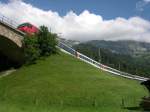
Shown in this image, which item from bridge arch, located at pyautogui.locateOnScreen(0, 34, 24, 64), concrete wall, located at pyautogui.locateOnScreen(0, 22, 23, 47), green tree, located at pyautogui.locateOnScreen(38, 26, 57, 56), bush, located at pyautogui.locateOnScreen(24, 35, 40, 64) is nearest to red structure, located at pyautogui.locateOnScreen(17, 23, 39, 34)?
green tree, located at pyautogui.locateOnScreen(38, 26, 57, 56)

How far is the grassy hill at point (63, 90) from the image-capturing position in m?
57.6

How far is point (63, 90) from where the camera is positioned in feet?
224

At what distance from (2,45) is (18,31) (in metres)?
5.61

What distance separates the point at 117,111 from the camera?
50.7 metres

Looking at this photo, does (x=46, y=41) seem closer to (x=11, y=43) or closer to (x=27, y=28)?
(x=11, y=43)

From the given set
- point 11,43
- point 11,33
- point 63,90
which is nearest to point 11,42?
point 11,43

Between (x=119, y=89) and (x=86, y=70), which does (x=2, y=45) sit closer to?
(x=86, y=70)

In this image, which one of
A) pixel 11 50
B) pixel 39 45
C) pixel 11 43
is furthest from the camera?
pixel 11 50

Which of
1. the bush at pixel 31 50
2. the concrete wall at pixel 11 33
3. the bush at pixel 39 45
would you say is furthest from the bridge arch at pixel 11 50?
the bush at pixel 39 45

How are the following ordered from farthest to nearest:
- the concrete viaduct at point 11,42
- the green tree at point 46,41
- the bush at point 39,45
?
1. the green tree at point 46,41
2. the concrete viaduct at point 11,42
3. the bush at point 39,45

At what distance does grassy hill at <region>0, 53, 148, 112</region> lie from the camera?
57.6 metres

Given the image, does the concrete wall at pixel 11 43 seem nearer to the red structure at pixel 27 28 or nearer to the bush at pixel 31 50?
the bush at pixel 31 50

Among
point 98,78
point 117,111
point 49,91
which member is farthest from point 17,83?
point 117,111

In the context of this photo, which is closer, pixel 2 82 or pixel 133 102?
pixel 133 102
